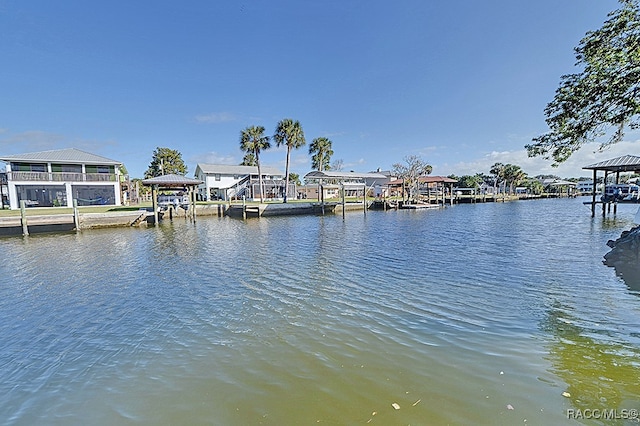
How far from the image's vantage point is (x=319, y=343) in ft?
17.9

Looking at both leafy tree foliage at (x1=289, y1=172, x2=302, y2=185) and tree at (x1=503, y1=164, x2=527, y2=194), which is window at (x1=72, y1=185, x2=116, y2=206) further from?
tree at (x1=503, y1=164, x2=527, y2=194)

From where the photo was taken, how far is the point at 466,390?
4008 millimetres

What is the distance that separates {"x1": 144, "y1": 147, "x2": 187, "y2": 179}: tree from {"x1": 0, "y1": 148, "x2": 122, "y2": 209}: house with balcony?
18.1m

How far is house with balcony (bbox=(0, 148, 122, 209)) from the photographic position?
105 ft

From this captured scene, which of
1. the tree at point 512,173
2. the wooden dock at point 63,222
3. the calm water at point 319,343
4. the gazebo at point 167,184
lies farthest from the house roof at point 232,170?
the tree at point 512,173

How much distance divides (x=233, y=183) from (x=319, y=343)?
50.7m

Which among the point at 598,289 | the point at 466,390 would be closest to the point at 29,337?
the point at 466,390

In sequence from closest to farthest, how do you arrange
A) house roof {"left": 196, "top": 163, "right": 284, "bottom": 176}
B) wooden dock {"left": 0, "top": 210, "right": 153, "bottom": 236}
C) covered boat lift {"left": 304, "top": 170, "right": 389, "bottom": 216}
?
wooden dock {"left": 0, "top": 210, "right": 153, "bottom": 236}, house roof {"left": 196, "top": 163, "right": 284, "bottom": 176}, covered boat lift {"left": 304, "top": 170, "right": 389, "bottom": 216}

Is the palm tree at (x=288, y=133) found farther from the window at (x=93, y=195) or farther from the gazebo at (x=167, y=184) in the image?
the window at (x=93, y=195)

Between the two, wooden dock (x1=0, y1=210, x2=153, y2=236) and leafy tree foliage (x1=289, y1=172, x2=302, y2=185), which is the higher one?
leafy tree foliage (x1=289, y1=172, x2=302, y2=185)

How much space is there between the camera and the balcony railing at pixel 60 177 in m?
31.4

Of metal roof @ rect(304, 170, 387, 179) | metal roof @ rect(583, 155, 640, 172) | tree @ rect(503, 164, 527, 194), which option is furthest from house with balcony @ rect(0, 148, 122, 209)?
tree @ rect(503, 164, 527, 194)

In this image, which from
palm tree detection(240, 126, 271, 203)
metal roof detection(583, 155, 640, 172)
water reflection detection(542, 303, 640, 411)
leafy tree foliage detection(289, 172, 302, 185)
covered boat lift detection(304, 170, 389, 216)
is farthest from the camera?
leafy tree foliage detection(289, 172, 302, 185)

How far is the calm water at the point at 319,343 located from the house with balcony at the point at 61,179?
2767cm
